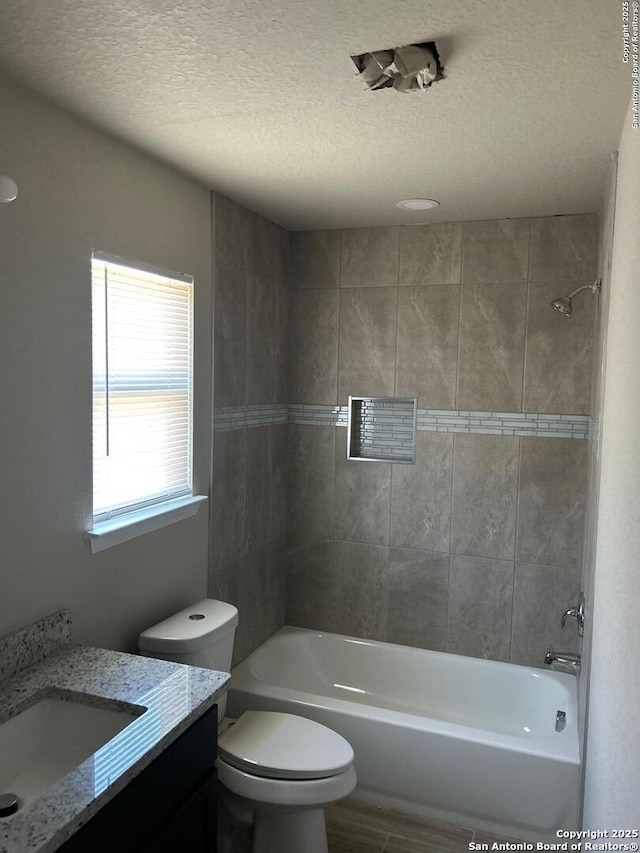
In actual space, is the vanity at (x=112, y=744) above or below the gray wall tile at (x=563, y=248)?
below

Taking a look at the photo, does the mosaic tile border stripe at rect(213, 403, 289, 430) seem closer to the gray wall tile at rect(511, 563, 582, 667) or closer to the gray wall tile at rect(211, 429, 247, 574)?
the gray wall tile at rect(211, 429, 247, 574)

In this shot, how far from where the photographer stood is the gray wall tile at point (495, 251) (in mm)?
3078

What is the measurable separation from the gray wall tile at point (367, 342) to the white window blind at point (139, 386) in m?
1.07

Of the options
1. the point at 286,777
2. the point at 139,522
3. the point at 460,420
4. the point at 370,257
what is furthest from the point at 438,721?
the point at 370,257

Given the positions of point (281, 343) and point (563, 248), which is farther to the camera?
point (281, 343)

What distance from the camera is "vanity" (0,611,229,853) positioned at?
→ 139cm

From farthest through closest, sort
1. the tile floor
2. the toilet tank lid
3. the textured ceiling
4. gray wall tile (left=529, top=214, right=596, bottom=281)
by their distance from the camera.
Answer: gray wall tile (left=529, top=214, right=596, bottom=281) < the tile floor < the toilet tank lid < the textured ceiling

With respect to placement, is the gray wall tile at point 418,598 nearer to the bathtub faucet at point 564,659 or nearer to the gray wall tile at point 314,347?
the bathtub faucet at point 564,659

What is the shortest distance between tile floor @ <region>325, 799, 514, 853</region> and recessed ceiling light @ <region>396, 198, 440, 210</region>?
2581 millimetres

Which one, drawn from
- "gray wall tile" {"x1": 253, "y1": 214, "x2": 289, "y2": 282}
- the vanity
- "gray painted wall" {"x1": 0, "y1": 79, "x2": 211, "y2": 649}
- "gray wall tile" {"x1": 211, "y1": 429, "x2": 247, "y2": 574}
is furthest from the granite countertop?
"gray wall tile" {"x1": 253, "y1": 214, "x2": 289, "y2": 282}

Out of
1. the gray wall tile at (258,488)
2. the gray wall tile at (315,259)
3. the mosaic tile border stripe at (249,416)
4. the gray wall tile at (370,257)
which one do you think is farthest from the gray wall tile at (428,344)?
the gray wall tile at (258,488)

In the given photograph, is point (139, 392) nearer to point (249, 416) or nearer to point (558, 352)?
point (249, 416)

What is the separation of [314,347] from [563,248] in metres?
1.33

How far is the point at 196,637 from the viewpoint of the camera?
224 centimetres
